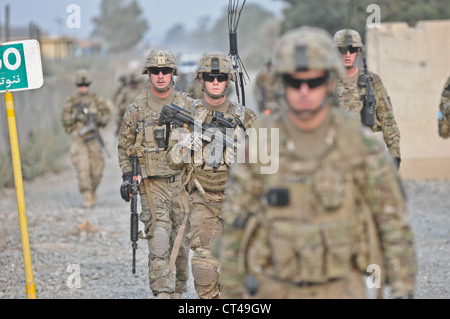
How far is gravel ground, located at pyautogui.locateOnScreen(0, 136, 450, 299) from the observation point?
25.6 feet

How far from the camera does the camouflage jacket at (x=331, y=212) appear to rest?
3648mm

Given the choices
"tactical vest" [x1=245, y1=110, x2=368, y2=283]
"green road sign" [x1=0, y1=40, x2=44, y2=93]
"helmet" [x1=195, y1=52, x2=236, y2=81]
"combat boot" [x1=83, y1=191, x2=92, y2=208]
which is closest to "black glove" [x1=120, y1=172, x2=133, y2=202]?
"helmet" [x1=195, y1=52, x2=236, y2=81]

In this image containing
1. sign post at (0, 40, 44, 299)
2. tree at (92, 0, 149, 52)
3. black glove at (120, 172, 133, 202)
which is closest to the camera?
sign post at (0, 40, 44, 299)

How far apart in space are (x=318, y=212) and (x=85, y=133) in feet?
30.6

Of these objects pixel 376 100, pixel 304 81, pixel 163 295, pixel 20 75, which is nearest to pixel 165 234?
pixel 163 295

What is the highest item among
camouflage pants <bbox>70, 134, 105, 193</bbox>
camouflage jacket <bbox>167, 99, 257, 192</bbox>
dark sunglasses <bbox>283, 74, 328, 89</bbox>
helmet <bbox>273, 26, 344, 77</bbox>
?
helmet <bbox>273, 26, 344, 77</bbox>

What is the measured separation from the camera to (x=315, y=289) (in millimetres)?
3807

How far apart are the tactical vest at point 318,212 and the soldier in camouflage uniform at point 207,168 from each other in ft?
8.26

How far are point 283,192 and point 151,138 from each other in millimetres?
3596

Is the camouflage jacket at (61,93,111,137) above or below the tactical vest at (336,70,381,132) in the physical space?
below

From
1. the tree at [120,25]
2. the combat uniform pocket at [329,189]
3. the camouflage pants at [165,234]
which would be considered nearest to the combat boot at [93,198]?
the camouflage pants at [165,234]

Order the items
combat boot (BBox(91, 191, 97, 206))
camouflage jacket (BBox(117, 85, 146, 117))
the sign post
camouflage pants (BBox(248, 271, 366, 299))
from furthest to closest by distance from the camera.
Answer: camouflage jacket (BBox(117, 85, 146, 117))
combat boot (BBox(91, 191, 97, 206))
the sign post
camouflage pants (BBox(248, 271, 366, 299))

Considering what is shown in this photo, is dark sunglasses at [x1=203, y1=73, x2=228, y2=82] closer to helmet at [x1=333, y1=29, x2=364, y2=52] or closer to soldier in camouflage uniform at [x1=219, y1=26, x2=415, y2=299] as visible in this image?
helmet at [x1=333, y1=29, x2=364, y2=52]
